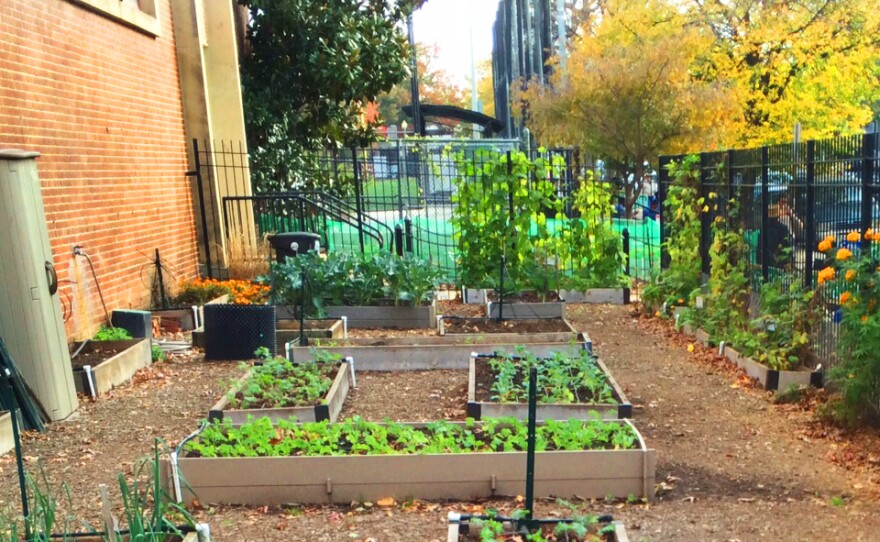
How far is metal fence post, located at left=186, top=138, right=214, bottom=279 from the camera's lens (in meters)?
11.9

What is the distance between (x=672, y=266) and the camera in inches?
420

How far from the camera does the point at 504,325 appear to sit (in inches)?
357

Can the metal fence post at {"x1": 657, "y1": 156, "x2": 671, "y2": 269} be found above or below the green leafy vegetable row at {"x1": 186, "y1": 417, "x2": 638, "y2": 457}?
above

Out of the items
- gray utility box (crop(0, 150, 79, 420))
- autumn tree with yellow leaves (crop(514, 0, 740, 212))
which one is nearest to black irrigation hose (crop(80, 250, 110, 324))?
gray utility box (crop(0, 150, 79, 420))

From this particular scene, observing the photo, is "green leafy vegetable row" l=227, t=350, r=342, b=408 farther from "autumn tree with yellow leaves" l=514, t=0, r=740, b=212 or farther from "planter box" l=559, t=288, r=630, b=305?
"autumn tree with yellow leaves" l=514, t=0, r=740, b=212

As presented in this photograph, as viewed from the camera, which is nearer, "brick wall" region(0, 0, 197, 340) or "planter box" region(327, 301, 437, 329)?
"brick wall" region(0, 0, 197, 340)

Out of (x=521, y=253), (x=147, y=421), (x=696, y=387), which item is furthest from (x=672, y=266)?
(x=147, y=421)

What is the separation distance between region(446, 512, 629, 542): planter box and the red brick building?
563 cm

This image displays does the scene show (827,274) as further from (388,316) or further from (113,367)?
(113,367)

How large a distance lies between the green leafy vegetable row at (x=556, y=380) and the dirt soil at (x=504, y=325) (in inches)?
59.8

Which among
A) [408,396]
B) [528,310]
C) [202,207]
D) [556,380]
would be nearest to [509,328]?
[528,310]

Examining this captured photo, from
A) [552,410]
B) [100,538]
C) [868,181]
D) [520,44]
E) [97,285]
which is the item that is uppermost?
[520,44]

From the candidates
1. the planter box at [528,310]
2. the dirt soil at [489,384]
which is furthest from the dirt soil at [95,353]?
the planter box at [528,310]

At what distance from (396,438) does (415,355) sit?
2680 millimetres
